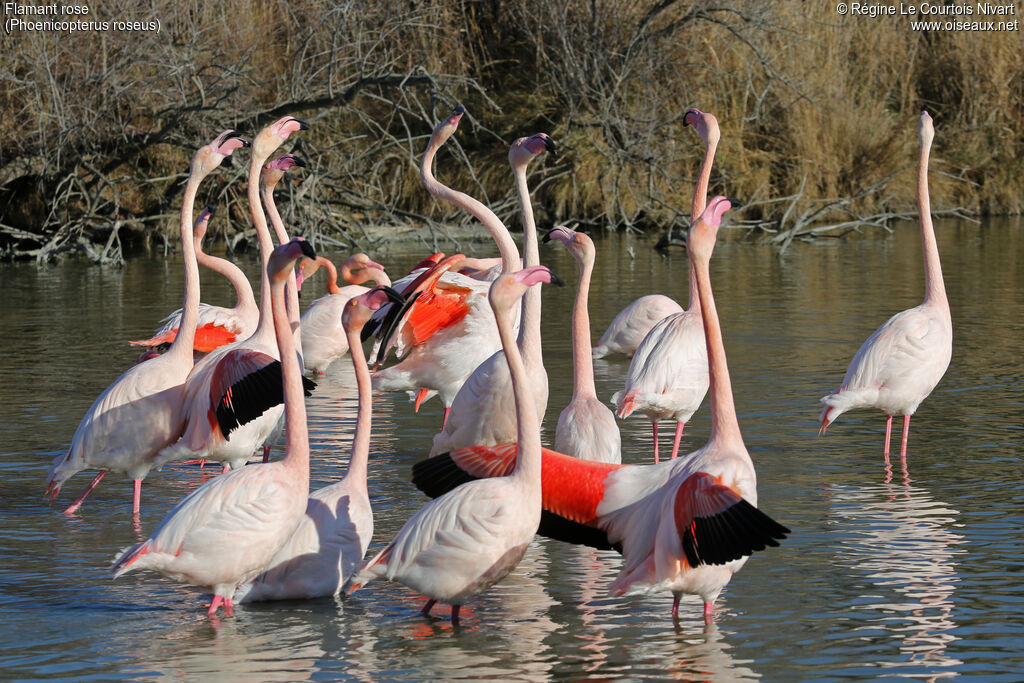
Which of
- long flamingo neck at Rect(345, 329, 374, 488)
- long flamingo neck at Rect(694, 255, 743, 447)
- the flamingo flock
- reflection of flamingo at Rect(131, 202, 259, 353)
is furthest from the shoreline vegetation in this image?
long flamingo neck at Rect(694, 255, 743, 447)

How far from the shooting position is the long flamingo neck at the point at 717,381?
4039 mm

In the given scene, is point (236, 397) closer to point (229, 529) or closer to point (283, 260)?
point (283, 260)

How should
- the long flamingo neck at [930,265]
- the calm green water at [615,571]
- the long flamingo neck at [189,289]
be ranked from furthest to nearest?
the long flamingo neck at [930,265], the long flamingo neck at [189,289], the calm green water at [615,571]

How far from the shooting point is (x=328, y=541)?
13.9ft

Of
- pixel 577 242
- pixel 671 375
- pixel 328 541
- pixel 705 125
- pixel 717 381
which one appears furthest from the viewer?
pixel 705 125

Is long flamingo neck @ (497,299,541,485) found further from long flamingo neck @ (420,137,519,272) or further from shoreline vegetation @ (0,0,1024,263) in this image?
shoreline vegetation @ (0,0,1024,263)

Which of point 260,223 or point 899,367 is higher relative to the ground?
point 260,223

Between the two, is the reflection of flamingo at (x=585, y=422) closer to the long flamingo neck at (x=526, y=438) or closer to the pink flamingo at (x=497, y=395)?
the pink flamingo at (x=497, y=395)

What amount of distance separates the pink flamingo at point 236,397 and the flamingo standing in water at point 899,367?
2494 millimetres

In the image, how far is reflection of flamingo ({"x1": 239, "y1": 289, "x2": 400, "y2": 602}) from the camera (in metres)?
4.23

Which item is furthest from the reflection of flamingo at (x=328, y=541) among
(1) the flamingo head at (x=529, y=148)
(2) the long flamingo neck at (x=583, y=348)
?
(1) the flamingo head at (x=529, y=148)

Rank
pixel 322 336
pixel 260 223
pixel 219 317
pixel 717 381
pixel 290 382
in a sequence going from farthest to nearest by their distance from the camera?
pixel 322 336 < pixel 219 317 < pixel 260 223 < pixel 290 382 < pixel 717 381

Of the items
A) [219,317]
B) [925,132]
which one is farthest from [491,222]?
[219,317]

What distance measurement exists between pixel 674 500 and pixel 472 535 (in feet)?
2.01
